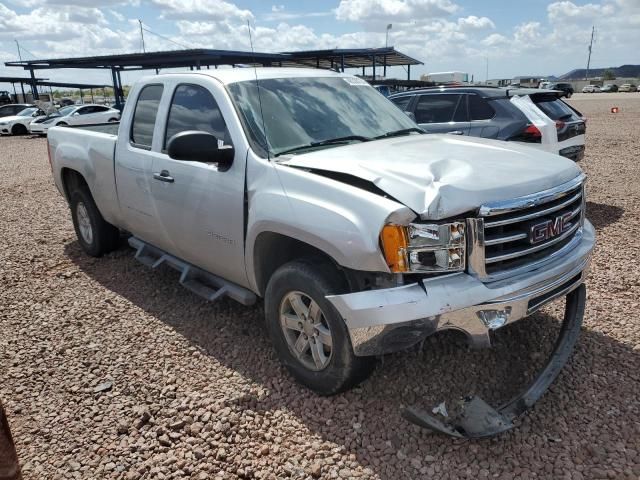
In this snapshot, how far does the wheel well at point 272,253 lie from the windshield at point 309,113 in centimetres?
55

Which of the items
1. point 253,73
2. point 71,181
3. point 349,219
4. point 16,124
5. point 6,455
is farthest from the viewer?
point 16,124

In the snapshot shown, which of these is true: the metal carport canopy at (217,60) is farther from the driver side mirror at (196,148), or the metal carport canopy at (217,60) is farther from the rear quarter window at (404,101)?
the driver side mirror at (196,148)

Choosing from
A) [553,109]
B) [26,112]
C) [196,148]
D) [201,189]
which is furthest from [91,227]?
[26,112]

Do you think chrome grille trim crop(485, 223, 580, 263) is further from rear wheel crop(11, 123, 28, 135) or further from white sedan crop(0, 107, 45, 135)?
rear wheel crop(11, 123, 28, 135)

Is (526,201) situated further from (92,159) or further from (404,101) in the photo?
(404,101)

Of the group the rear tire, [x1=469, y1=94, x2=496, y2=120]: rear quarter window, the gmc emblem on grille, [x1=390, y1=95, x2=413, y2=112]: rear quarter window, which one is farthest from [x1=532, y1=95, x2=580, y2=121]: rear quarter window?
the rear tire

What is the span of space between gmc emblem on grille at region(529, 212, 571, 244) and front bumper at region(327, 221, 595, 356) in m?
0.22

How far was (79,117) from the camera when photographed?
24.0 m

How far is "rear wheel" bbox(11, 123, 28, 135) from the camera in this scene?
27212 millimetres

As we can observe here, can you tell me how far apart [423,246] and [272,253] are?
1140 millimetres

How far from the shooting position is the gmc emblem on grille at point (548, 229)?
9.45ft

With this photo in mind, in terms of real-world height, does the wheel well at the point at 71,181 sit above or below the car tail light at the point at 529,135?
below

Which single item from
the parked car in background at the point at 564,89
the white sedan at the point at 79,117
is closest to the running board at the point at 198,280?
the parked car in background at the point at 564,89

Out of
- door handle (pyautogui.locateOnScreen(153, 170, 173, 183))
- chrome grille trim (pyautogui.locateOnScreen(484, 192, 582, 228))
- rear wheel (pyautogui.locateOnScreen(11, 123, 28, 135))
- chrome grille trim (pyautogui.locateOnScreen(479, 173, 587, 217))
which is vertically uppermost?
chrome grille trim (pyautogui.locateOnScreen(479, 173, 587, 217))
